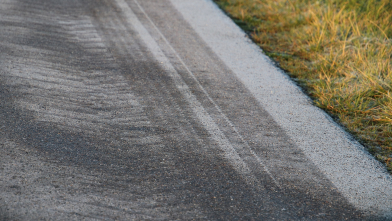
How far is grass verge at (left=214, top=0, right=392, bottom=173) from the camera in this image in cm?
446

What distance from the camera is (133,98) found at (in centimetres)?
456

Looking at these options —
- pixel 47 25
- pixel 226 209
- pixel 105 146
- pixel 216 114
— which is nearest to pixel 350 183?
pixel 226 209

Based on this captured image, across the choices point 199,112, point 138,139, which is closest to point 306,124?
point 199,112

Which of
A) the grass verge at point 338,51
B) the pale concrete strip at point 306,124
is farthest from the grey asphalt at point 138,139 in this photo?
the grass verge at point 338,51

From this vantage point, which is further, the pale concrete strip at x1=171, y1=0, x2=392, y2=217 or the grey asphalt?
the pale concrete strip at x1=171, y1=0, x2=392, y2=217

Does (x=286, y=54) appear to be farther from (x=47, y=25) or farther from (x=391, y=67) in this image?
(x=47, y=25)

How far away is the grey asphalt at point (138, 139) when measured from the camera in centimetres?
307

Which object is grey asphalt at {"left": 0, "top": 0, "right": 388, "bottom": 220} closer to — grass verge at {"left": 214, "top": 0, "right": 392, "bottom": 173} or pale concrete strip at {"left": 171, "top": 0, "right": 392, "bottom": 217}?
pale concrete strip at {"left": 171, "top": 0, "right": 392, "bottom": 217}

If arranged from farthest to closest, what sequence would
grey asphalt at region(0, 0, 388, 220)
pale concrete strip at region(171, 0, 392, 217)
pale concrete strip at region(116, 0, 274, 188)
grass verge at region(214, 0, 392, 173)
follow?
grass verge at region(214, 0, 392, 173), pale concrete strip at region(116, 0, 274, 188), pale concrete strip at region(171, 0, 392, 217), grey asphalt at region(0, 0, 388, 220)

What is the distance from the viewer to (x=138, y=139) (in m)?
3.86

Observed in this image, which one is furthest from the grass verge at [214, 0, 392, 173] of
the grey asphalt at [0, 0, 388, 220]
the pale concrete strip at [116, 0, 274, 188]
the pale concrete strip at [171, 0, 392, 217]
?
the pale concrete strip at [116, 0, 274, 188]

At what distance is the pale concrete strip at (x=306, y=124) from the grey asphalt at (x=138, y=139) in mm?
121

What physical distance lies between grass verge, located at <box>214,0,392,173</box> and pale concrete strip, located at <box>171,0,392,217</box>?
7.4 inches

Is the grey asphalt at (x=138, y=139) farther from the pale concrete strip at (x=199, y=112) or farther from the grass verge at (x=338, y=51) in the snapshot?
the grass verge at (x=338, y=51)
